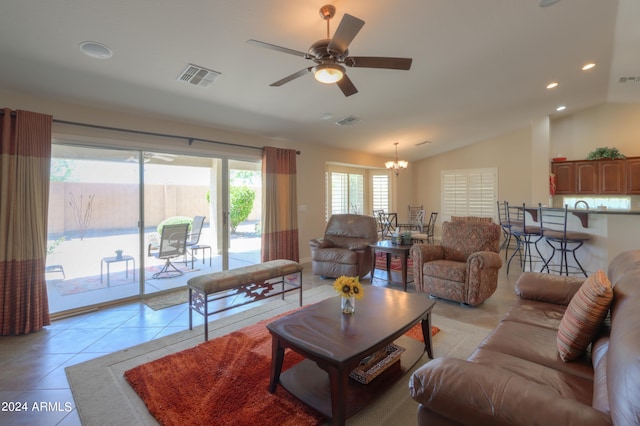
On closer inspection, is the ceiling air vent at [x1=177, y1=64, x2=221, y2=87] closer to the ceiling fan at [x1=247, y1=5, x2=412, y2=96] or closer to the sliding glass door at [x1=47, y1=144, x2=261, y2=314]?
the ceiling fan at [x1=247, y1=5, x2=412, y2=96]

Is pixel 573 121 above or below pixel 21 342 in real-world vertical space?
above

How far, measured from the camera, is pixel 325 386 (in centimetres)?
201

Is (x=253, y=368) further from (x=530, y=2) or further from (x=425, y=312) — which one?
(x=530, y=2)

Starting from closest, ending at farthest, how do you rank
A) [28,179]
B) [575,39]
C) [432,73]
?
[28,179] → [575,39] → [432,73]

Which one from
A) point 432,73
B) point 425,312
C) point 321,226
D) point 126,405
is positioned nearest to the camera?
point 126,405

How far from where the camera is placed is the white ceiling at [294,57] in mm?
2430

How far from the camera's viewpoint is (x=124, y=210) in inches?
162

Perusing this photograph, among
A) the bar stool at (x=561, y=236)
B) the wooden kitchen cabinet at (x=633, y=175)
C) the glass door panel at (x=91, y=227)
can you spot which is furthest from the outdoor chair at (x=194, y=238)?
the wooden kitchen cabinet at (x=633, y=175)

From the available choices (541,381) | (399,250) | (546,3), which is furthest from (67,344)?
(546,3)

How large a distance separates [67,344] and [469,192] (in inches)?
353

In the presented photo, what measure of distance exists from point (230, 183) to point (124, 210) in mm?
1658

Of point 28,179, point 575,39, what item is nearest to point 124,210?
point 28,179

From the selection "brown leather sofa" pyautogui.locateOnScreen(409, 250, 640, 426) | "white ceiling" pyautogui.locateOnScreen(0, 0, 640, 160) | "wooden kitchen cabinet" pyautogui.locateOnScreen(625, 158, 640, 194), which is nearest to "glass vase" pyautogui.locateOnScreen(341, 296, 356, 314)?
"brown leather sofa" pyautogui.locateOnScreen(409, 250, 640, 426)

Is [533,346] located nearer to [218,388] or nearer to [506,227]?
[218,388]
